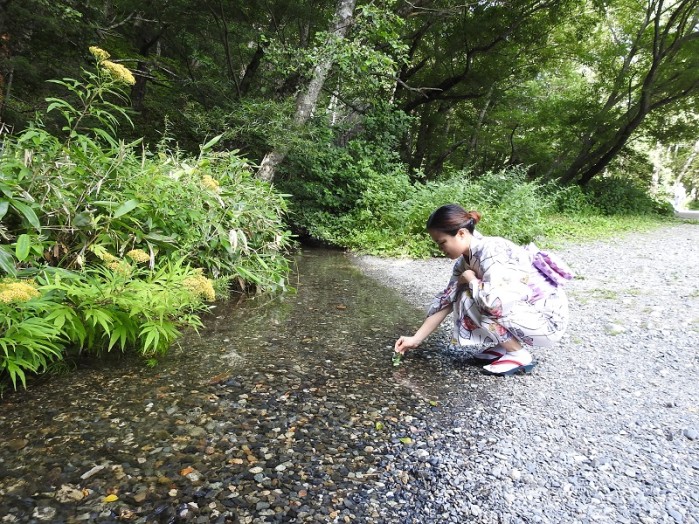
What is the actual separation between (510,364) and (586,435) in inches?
27.0

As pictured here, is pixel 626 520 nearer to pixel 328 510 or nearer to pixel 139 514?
pixel 328 510

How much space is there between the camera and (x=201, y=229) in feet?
11.4

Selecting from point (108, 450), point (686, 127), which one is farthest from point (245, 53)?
point (686, 127)

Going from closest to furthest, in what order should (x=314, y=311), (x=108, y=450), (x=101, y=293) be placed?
(x=108, y=450) → (x=101, y=293) → (x=314, y=311)

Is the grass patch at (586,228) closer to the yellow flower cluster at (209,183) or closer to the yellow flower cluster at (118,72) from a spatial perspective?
the yellow flower cluster at (209,183)

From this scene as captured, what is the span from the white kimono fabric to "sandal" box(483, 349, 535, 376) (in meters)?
0.10

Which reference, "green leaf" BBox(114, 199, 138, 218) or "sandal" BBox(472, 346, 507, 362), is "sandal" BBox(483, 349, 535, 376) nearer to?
"sandal" BBox(472, 346, 507, 362)

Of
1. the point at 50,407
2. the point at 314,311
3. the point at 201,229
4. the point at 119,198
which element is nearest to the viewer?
the point at 50,407

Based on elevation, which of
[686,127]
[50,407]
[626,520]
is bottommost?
[50,407]

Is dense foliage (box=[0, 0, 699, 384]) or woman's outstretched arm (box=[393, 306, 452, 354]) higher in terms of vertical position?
dense foliage (box=[0, 0, 699, 384])

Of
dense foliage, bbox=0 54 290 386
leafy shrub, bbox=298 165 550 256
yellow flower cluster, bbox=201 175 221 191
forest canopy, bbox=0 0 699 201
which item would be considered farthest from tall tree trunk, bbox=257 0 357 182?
yellow flower cluster, bbox=201 175 221 191

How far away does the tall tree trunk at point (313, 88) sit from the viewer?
7.25 m

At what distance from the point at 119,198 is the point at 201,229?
2.43 feet

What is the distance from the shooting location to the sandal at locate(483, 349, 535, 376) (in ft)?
8.60
